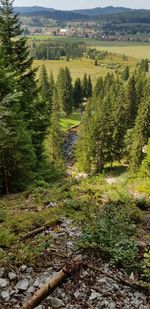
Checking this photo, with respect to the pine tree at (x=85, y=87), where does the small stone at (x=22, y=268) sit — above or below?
above

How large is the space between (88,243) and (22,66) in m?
20.2

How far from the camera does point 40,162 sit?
90.5ft

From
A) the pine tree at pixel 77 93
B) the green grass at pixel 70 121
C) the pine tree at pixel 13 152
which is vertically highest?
the pine tree at pixel 13 152

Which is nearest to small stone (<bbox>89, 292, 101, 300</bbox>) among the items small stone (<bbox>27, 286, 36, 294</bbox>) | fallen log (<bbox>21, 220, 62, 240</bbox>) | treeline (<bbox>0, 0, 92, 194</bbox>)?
small stone (<bbox>27, 286, 36, 294</bbox>)

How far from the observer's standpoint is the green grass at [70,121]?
103m

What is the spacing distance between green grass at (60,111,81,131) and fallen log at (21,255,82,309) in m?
90.8

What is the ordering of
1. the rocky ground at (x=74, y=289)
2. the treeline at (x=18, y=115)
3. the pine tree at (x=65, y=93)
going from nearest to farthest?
1. the rocky ground at (x=74, y=289)
2. the treeline at (x=18, y=115)
3. the pine tree at (x=65, y=93)

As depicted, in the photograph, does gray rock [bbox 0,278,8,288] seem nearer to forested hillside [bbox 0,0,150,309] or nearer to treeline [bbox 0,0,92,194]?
forested hillside [bbox 0,0,150,309]

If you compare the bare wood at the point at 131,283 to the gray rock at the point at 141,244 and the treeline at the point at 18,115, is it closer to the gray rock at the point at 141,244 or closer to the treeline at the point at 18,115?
the gray rock at the point at 141,244

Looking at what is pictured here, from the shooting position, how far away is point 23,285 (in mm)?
7730

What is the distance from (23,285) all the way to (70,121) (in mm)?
102711

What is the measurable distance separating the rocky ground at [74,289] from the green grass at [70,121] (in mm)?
90793

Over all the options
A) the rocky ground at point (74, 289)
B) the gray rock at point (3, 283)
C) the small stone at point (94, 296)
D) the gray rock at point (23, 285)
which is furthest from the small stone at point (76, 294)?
the gray rock at point (3, 283)

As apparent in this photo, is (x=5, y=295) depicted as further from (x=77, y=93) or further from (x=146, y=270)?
(x=77, y=93)
